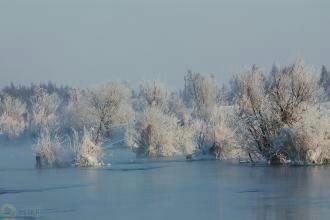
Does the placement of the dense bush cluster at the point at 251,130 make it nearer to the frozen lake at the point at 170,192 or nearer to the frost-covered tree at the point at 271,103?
the frost-covered tree at the point at 271,103

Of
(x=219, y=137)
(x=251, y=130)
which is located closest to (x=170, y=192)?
(x=251, y=130)

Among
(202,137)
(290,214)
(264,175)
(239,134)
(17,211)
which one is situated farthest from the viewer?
(202,137)

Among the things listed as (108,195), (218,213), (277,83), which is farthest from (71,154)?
(218,213)

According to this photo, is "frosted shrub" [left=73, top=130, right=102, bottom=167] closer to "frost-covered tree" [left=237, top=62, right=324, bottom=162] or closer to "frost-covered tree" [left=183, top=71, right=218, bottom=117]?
"frost-covered tree" [left=237, top=62, right=324, bottom=162]

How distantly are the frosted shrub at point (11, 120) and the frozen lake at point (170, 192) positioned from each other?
115 ft

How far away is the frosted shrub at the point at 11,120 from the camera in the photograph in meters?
69.0

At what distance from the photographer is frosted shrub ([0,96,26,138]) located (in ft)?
226

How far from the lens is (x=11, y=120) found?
75.3 meters

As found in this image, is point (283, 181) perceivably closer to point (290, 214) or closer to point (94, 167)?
point (290, 214)

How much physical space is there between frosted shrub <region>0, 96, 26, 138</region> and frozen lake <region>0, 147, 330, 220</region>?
3498cm

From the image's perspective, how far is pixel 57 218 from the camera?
698 inches

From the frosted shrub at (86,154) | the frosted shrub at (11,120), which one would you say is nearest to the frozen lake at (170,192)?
the frosted shrub at (86,154)

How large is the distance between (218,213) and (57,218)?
3.74m

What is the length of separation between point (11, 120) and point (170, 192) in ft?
179
